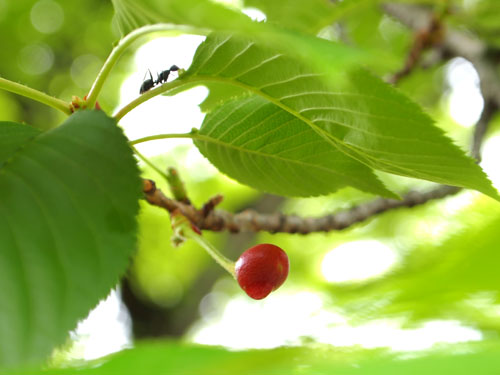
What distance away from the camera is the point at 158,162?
280 cm

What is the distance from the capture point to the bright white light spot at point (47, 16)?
3182 millimetres

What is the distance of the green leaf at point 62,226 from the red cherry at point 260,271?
0.20 metres

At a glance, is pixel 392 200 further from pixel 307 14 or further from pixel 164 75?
pixel 164 75

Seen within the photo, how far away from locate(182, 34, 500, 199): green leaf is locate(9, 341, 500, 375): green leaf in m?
0.31

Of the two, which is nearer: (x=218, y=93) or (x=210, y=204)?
(x=218, y=93)

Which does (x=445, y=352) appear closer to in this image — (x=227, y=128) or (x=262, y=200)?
(x=227, y=128)

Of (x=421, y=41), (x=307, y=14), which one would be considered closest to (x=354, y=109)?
(x=307, y=14)

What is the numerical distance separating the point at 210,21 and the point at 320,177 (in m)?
0.54

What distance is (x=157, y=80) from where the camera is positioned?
855 millimetres

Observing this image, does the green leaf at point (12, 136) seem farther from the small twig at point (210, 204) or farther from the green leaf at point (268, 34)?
the small twig at point (210, 204)

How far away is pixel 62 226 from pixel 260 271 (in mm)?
280

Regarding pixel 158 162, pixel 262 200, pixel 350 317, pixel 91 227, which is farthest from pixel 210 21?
pixel 262 200

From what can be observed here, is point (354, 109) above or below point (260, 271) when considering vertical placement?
above

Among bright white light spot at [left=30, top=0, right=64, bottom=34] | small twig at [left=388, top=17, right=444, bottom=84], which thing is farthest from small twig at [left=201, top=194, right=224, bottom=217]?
bright white light spot at [left=30, top=0, right=64, bottom=34]
